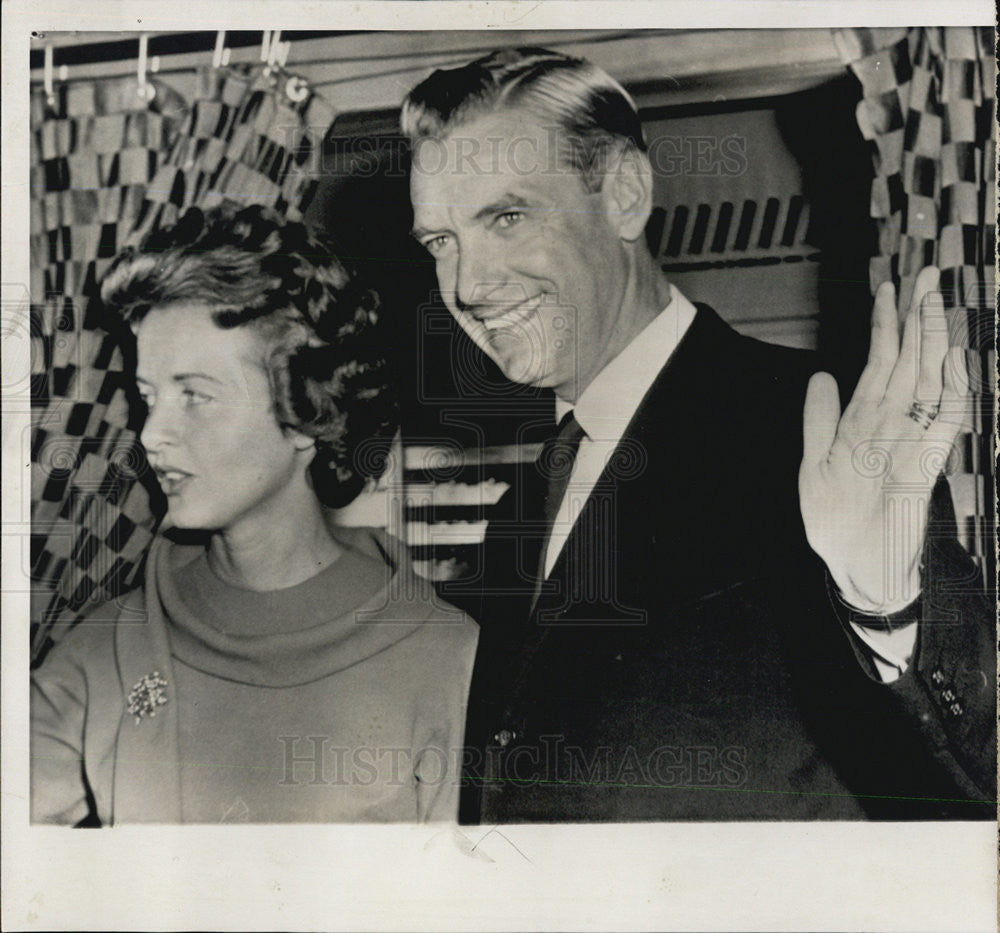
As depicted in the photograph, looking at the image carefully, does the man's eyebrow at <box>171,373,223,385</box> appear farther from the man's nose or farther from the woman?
the man's nose

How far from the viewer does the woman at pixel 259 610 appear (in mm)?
1851

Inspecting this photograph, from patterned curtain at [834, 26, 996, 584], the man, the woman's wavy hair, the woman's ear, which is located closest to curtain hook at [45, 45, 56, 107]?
the woman's wavy hair

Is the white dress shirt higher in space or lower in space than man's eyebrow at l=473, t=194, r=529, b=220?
lower

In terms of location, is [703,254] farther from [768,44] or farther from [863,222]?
[768,44]

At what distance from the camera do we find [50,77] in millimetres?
1921

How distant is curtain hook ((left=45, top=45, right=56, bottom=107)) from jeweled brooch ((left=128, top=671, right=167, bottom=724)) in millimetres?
1168

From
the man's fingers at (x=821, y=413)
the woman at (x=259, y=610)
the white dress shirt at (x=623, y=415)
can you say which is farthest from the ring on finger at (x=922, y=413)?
the woman at (x=259, y=610)

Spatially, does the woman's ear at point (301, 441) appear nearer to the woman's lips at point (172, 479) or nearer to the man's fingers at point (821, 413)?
the woman's lips at point (172, 479)

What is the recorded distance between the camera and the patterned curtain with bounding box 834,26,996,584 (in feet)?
6.25

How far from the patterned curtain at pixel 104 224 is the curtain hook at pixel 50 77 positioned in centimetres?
1

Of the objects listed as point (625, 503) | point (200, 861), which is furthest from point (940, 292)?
point (200, 861)

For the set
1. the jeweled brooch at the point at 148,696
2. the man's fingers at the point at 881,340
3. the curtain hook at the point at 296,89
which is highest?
the curtain hook at the point at 296,89

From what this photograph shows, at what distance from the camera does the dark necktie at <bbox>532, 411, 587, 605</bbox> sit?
6.10ft

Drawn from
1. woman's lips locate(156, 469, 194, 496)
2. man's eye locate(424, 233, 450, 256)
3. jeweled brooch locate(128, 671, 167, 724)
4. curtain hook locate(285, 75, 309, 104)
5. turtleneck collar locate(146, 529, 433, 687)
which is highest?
curtain hook locate(285, 75, 309, 104)
